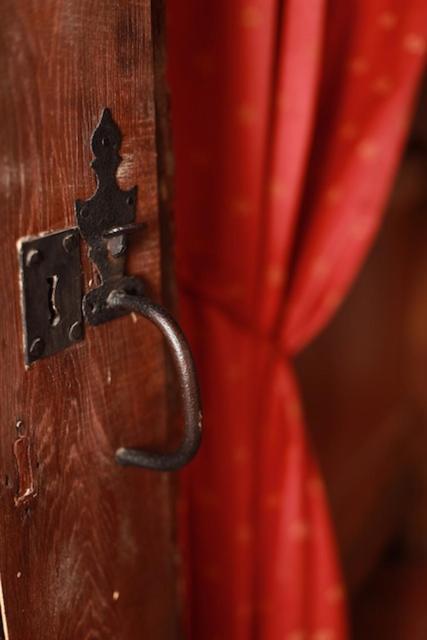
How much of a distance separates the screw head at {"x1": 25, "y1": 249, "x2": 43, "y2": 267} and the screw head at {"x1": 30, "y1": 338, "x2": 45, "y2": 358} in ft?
→ 0.18

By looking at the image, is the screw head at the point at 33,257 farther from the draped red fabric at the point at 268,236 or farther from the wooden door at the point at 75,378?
the draped red fabric at the point at 268,236

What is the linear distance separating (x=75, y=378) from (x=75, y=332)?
0.04m

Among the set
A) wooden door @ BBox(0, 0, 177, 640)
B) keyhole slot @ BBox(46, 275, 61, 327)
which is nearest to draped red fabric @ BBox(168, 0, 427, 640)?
wooden door @ BBox(0, 0, 177, 640)

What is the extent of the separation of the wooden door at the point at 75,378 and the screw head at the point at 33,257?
0.03 ft

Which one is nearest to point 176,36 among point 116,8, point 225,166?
point 225,166

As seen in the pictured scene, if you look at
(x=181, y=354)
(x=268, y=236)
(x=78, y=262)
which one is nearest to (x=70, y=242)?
(x=78, y=262)

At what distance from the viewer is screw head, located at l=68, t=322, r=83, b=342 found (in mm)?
619

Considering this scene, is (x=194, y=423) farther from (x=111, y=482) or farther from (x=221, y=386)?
(x=221, y=386)

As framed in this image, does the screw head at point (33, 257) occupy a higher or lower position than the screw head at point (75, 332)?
higher

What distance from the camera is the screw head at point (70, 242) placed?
0.59m

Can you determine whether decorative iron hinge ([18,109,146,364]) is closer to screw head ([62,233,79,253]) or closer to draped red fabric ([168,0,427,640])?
screw head ([62,233,79,253])

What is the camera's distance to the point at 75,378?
64cm

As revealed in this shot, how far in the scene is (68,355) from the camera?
24.7 inches

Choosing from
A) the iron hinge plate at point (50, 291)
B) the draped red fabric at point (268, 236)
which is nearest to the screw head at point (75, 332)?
the iron hinge plate at point (50, 291)
